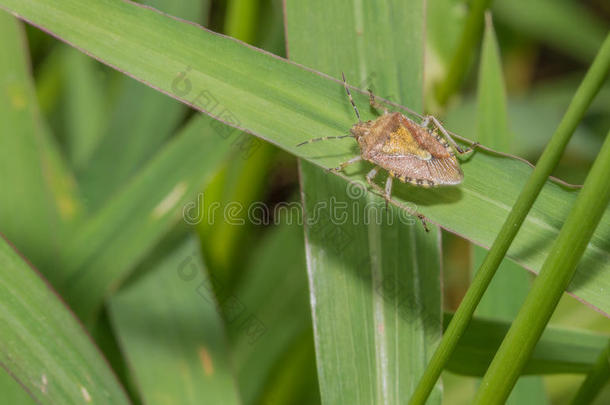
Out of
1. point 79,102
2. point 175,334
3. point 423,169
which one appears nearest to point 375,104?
point 423,169

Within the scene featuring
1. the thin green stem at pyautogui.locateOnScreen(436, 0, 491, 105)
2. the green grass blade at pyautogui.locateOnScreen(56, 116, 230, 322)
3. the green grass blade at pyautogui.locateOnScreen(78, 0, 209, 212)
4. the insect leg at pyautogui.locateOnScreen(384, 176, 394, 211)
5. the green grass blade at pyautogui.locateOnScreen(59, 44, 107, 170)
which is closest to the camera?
the insect leg at pyautogui.locateOnScreen(384, 176, 394, 211)

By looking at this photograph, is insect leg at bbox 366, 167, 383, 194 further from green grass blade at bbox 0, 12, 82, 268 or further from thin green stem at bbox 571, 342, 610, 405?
green grass blade at bbox 0, 12, 82, 268

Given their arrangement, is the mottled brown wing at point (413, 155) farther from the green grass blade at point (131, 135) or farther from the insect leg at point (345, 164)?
the green grass blade at point (131, 135)

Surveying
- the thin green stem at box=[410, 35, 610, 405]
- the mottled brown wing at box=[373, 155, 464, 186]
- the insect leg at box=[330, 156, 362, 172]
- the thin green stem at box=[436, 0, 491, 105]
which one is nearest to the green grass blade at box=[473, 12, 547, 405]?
the thin green stem at box=[436, 0, 491, 105]

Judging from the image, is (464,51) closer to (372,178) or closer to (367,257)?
(372,178)

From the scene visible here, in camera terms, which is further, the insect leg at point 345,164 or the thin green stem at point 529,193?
the insect leg at point 345,164

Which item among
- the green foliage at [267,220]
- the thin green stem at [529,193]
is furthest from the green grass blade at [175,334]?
the thin green stem at [529,193]
